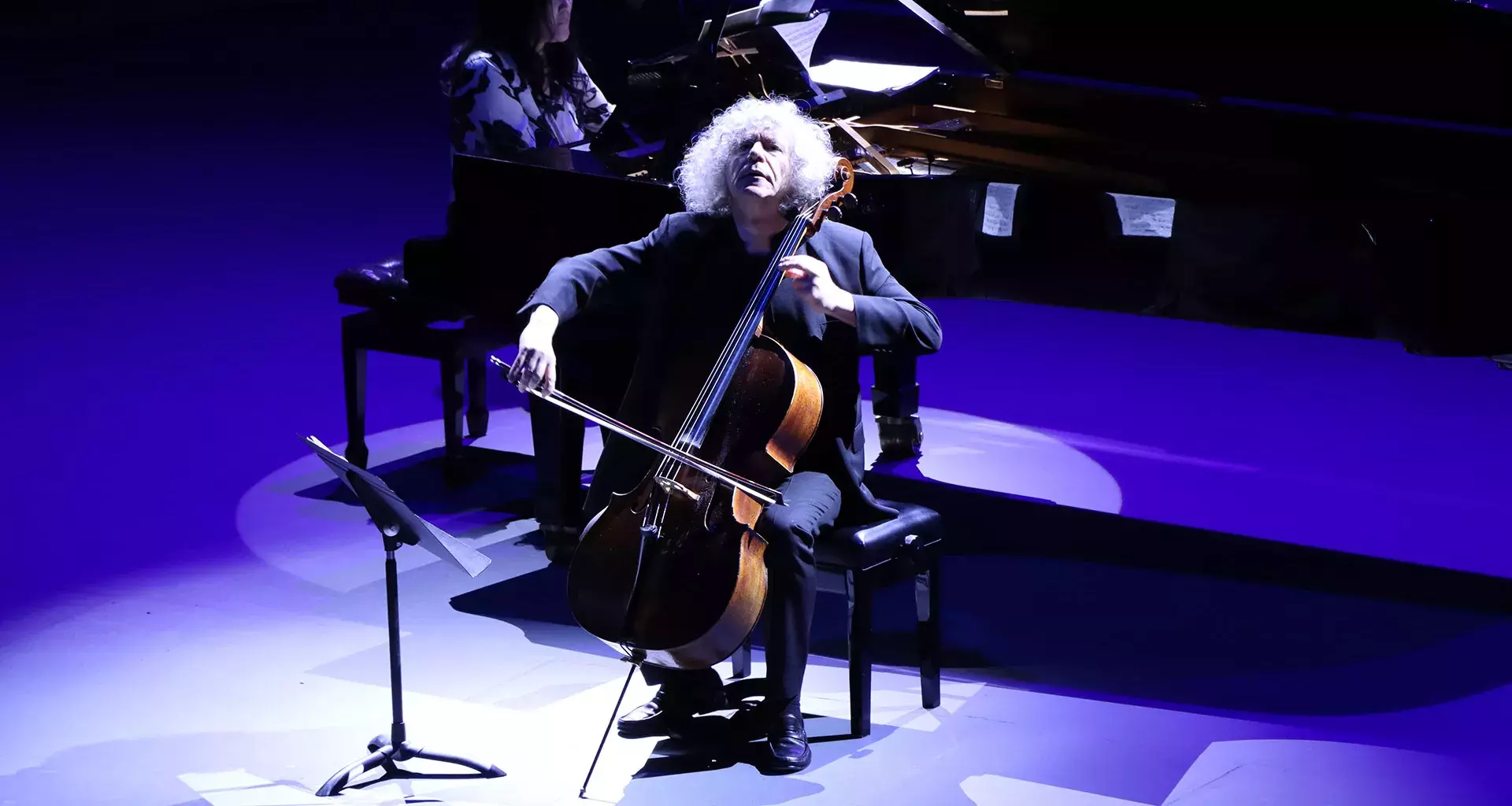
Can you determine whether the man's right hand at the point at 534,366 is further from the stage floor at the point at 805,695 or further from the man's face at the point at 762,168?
the stage floor at the point at 805,695

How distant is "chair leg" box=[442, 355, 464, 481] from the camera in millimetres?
4996

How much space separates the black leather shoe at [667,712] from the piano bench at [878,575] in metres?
0.30

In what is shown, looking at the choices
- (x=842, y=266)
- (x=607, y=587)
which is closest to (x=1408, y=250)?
(x=842, y=266)

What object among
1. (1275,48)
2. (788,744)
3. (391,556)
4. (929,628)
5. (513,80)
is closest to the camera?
(391,556)

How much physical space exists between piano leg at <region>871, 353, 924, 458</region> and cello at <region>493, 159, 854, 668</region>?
2.10 metres

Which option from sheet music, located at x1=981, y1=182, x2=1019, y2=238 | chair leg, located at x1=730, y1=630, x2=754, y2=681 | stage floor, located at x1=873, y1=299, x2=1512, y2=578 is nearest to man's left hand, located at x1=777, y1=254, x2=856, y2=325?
chair leg, located at x1=730, y1=630, x2=754, y2=681

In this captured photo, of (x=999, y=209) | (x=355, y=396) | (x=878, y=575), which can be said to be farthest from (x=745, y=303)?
(x=355, y=396)

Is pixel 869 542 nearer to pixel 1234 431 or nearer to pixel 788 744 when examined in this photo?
pixel 788 744

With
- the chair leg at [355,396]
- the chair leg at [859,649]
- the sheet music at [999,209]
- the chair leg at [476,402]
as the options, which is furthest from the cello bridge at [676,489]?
the chair leg at [476,402]

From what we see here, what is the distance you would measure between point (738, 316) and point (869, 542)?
1.78 ft

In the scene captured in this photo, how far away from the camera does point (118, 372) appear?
19.0ft

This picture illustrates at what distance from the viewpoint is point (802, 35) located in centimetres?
483

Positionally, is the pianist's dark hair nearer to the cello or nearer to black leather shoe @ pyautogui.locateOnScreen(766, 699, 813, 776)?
the cello

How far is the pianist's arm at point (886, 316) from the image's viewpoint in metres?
3.27
